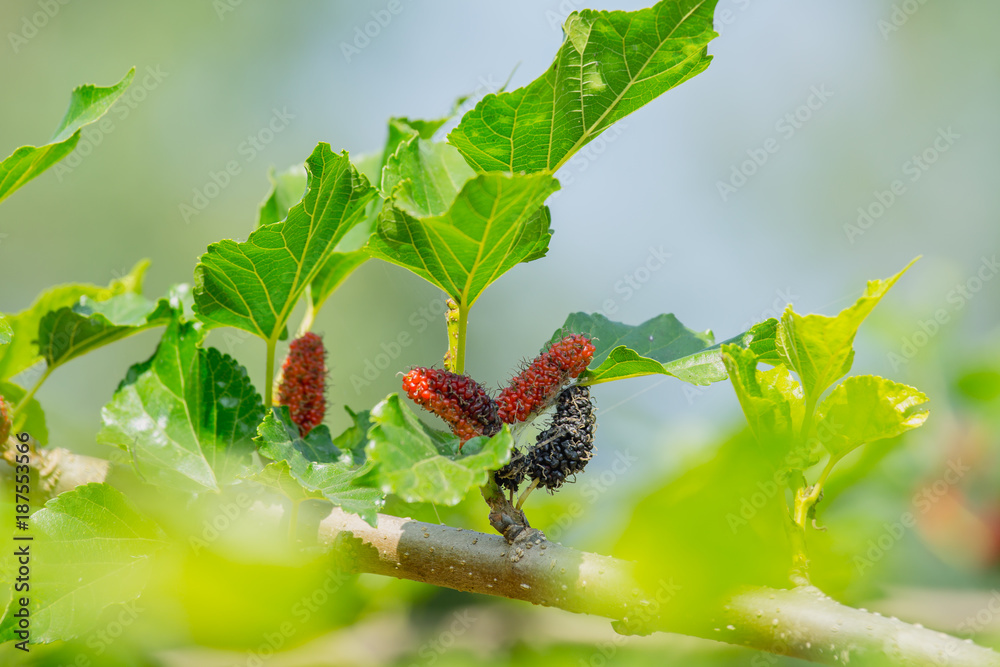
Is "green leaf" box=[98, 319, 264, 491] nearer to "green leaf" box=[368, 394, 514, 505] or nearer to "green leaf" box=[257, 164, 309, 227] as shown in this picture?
"green leaf" box=[257, 164, 309, 227]

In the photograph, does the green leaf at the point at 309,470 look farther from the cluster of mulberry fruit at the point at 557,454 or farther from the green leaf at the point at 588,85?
the green leaf at the point at 588,85


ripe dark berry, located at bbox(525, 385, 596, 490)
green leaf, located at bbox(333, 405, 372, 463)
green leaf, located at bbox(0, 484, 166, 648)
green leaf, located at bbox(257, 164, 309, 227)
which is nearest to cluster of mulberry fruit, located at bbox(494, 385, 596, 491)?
ripe dark berry, located at bbox(525, 385, 596, 490)

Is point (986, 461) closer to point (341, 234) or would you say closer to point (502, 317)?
point (341, 234)

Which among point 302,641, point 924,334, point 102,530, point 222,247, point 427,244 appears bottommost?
point 302,641

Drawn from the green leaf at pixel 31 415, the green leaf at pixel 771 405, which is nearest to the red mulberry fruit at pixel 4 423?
the green leaf at pixel 31 415

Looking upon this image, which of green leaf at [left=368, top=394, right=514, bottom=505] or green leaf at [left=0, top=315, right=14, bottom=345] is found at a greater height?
green leaf at [left=368, top=394, right=514, bottom=505]

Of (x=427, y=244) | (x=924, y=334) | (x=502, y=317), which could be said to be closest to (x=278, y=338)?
(x=427, y=244)
